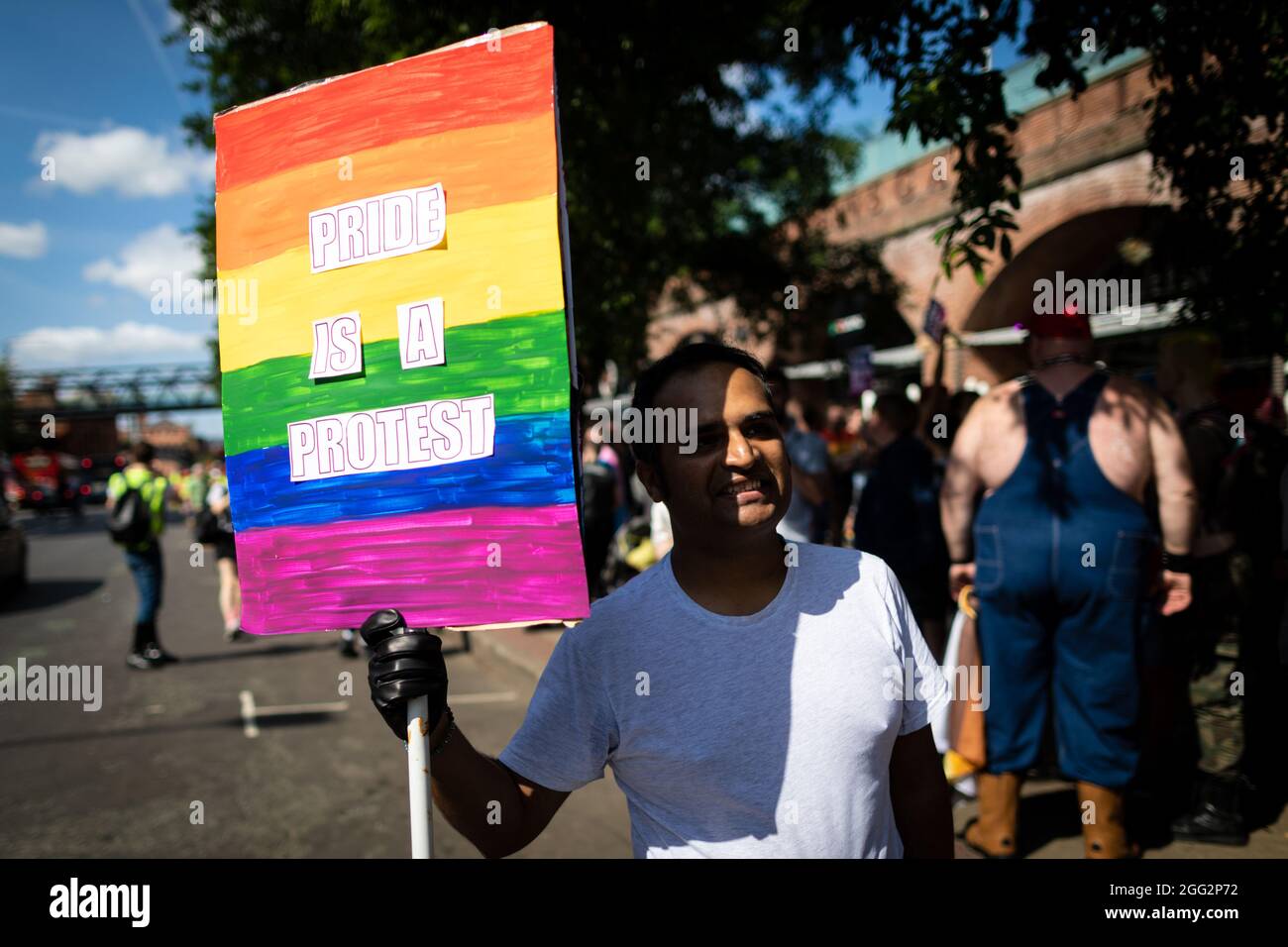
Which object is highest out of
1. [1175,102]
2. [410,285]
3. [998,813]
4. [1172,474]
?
[1175,102]

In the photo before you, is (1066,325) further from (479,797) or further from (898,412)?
(479,797)

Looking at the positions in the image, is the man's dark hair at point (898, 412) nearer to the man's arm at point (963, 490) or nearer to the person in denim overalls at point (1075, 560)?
the man's arm at point (963, 490)

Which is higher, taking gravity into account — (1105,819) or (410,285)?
(410,285)

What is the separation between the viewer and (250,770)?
485cm

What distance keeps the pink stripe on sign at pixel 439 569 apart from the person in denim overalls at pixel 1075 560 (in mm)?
2148

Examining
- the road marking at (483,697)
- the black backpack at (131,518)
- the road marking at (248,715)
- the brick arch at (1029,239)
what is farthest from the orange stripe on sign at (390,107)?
the brick arch at (1029,239)

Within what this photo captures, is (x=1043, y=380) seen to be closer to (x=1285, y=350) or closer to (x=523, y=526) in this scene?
(x=1285, y=350)

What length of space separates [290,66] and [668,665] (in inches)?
231

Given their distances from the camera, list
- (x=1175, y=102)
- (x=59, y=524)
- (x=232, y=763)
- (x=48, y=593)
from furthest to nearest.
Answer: (x=59, y=524), (x=48, y=593), (x=232, y=763), (x=1175, y=102)

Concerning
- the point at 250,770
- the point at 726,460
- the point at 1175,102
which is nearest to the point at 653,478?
the point at 726,460

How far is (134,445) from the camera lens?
308 inches

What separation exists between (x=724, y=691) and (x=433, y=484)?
62 cm

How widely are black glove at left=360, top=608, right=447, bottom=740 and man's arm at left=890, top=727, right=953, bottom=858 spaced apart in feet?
2.76
